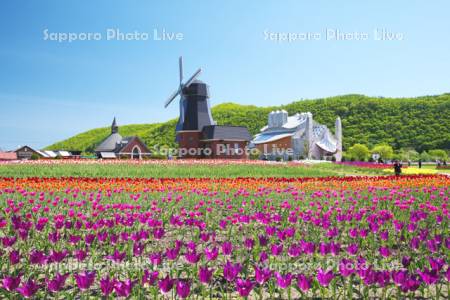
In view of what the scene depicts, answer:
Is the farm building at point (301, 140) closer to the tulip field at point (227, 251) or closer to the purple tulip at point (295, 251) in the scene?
the tulip field at point (227, 251)

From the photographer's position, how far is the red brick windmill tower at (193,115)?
37.7m

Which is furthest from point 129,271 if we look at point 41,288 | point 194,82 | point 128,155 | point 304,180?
point 128,155

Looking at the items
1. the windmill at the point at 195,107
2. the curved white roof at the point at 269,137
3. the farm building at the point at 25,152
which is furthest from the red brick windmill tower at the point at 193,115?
the farm building at the point at 25,152

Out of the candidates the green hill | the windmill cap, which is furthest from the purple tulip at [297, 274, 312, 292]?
the green hill

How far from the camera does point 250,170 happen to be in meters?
20.0

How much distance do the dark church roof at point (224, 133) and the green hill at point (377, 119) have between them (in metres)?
36.7

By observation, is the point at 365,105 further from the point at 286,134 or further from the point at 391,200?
the point at 391,200

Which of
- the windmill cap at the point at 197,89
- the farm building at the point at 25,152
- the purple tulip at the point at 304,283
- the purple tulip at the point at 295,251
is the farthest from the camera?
the farm building at the point at 25,152

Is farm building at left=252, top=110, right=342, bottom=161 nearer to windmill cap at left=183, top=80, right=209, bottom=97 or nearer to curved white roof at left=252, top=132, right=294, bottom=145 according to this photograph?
curved white roof at left=252, top=132, right=294, bottom=145

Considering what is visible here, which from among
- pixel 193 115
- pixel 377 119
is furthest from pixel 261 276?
pixel 377 119

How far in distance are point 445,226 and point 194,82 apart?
112 ft

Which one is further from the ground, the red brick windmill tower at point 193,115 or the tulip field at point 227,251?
the red brick windmill tower at point 193,115

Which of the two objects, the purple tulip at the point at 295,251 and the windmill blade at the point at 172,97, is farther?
the windmill blade at the point at 172,97

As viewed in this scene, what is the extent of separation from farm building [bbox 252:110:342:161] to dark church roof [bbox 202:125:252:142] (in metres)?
15.5
